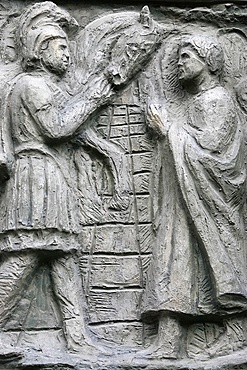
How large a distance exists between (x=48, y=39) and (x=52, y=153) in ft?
2.27

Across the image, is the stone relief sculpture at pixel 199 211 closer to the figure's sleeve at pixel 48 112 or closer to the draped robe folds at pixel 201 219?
the draped robe folds at pixel 201 219

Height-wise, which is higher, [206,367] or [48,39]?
[48,39]

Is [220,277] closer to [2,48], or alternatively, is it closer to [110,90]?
[110,90]

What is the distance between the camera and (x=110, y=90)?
20.4ft

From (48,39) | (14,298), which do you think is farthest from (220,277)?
(48,39)

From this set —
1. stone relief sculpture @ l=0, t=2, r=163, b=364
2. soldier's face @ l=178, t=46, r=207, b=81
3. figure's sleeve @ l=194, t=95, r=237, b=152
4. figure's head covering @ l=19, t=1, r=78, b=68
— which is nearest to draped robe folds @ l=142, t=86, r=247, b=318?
figure's sleeve @ l=194, t=95, r=237, b=152

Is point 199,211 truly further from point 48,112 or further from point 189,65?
point 48,112

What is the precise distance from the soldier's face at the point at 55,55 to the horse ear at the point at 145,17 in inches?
20.2

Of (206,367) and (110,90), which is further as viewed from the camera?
(110,90)

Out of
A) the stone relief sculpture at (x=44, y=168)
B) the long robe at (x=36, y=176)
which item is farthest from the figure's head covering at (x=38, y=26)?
the long robe at (x=36, y=176)

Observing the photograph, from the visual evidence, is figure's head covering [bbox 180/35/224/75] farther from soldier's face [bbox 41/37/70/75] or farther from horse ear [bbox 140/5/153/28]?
soldier's face [bbox 41/37/70/75]

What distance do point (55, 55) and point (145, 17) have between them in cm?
62

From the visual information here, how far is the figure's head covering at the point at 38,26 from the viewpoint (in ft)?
20.1

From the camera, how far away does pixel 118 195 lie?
6141 millimetres
